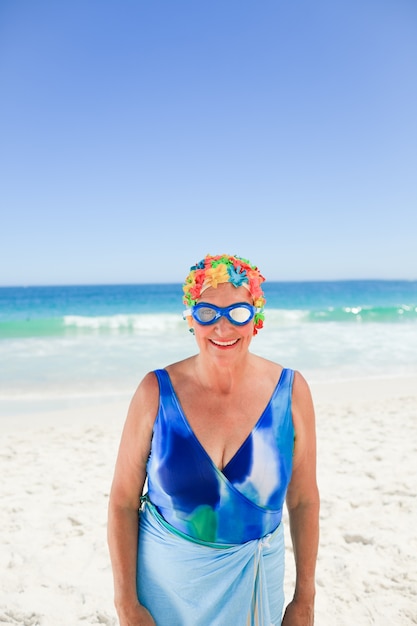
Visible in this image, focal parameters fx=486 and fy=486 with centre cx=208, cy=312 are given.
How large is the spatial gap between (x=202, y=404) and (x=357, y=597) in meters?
2.35

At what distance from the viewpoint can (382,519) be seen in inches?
169

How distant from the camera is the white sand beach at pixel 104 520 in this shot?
3.21 meters

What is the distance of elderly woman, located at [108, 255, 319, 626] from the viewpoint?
1.73m

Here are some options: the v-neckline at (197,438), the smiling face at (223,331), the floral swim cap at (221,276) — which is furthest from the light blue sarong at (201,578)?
the floral swim cap at (221,276)

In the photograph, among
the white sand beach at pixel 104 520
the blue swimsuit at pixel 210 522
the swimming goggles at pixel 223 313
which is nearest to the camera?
the blue swimsuit at pixel 210 522

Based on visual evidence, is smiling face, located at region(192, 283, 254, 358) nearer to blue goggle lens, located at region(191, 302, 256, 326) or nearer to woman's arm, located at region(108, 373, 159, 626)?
blue goggle lens, located at region(191, 302, 256, 326)

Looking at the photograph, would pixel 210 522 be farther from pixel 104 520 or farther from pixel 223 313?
pixel 104 520

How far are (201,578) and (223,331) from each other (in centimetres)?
89

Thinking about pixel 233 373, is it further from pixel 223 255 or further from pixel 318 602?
pixel 318 602

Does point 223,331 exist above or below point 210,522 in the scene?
above

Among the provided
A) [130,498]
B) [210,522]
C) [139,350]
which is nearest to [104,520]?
[130,498]

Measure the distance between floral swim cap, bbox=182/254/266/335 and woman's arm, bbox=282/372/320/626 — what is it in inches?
15.9

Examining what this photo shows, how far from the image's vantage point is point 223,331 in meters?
1.80

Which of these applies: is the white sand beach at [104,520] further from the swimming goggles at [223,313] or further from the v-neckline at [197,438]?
the swimming goggles at [223,313]
